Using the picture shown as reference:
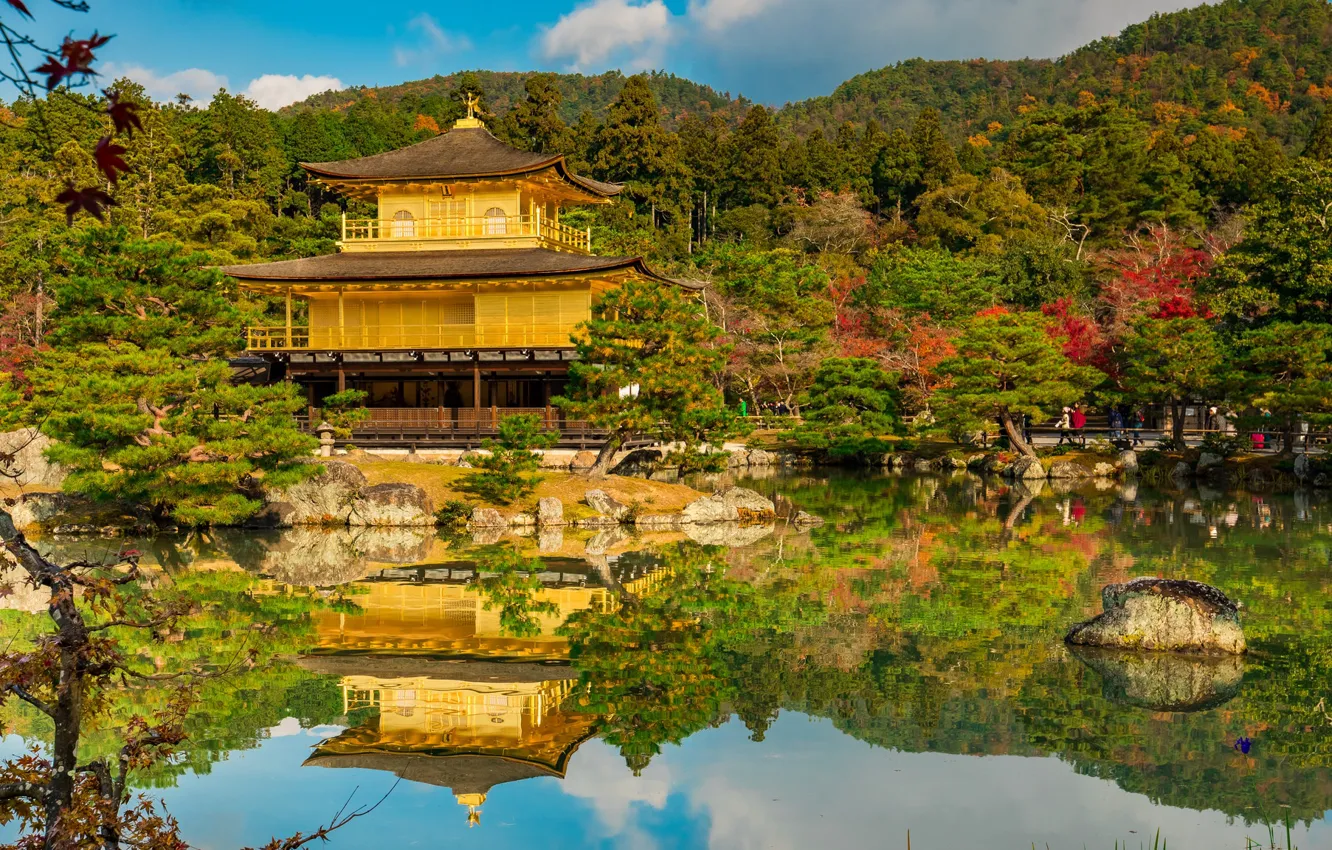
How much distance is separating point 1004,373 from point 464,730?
2606 cm

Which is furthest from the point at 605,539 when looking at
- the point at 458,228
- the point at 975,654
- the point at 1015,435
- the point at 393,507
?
the point at 1015,435

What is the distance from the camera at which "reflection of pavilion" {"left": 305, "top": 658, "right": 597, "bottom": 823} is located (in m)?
8.78

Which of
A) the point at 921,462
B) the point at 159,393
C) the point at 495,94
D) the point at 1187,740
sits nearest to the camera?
the point at 1187,740

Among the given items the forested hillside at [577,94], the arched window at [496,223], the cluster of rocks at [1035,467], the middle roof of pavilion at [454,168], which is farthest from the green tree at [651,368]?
the forested hillside at [577,94]

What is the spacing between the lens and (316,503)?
2286cm

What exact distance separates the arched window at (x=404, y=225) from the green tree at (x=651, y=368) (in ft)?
33.1

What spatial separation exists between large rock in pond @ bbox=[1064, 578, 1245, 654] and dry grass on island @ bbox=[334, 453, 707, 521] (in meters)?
12.5

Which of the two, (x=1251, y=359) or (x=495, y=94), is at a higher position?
(x=495, y=94)

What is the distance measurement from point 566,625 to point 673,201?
1979 inches

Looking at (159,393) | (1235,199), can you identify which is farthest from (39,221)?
(1235,199)

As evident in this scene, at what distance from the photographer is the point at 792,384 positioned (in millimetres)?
42844

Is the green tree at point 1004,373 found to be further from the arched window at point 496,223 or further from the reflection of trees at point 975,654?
the arched window at point 496,223

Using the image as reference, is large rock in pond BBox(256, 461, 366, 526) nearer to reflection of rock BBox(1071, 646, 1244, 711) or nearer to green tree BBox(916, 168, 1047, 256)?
Result: reflection of rock BBox(1071, 646, 1244, 711)

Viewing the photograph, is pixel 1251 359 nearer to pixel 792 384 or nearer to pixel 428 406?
pixel 792 384
